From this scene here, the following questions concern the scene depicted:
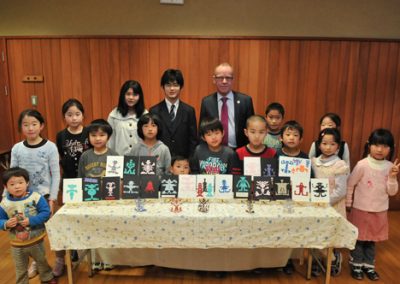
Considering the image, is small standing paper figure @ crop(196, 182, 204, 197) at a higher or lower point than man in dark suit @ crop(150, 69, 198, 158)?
lower

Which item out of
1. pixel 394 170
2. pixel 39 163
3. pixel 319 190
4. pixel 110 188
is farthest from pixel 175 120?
pixel 394 170

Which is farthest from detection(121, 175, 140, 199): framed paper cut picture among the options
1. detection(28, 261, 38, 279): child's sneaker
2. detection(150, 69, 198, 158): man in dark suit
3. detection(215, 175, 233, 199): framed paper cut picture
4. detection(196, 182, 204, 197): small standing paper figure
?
detection(28, 261, 38, 279): child's sneaker

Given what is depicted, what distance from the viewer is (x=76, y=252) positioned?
103 inches

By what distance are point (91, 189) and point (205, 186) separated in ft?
2.44

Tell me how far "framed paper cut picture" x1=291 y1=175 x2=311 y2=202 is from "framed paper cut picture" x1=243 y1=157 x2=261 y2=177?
0.79 feet

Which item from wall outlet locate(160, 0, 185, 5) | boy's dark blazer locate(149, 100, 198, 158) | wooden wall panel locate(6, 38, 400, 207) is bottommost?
boy's dark blazer locate(149, 100, 198, 158)

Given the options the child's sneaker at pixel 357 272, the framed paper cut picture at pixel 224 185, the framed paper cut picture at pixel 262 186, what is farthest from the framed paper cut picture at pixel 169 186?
the child's sneaker at pixel 357 272

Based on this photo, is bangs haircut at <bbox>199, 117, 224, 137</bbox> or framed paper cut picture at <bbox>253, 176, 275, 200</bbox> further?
bangs haircut at <bbox>199, 117, 224, 137</bbox>

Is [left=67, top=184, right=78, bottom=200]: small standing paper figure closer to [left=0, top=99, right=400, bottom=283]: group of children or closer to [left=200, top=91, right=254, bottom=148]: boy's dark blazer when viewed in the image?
[left=0, top=99, right=400, bottom=283]: group of children

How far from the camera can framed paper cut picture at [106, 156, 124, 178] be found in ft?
7.01

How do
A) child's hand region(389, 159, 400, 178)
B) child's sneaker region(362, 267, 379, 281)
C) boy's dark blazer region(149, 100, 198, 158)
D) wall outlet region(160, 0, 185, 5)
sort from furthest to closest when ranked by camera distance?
wall outlet region(160, 0, 185, 5)
boy's dark blazer region(149, 100, 198, 158)
child's sneaker region(362, 267, 379, 281)
child's hand region(389, 159, 400, 178)

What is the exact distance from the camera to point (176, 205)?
6.74ft

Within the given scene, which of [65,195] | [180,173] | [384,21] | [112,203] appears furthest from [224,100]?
[384,21]

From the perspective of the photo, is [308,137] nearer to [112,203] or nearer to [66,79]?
[112,203]
